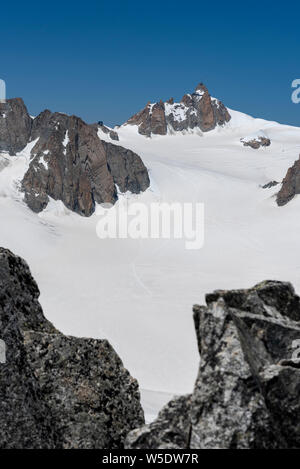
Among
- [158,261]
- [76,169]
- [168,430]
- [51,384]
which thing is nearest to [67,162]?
[76,169]

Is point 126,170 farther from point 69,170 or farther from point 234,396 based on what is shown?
point 234,396

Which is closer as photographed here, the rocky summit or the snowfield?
the snowfield

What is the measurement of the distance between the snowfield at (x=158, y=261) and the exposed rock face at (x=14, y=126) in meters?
5.15

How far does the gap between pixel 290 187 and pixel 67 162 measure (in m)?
55.0

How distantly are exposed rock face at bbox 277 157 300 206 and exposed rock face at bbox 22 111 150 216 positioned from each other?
1401 inches

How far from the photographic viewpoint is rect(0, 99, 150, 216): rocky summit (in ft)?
434

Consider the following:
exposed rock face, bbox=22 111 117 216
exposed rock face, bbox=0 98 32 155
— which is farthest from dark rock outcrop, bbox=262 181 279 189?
exposed rock face, bbox=0 98 32 155

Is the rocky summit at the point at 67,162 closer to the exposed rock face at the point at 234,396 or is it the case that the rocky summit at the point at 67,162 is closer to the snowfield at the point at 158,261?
the snowfield at the point at 158,261

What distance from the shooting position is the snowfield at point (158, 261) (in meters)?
52.5

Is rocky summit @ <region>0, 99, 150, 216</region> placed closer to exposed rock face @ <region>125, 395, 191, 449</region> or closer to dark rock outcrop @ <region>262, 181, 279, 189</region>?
dark rock outcrop @ <region>262, 181, 279, 189</region>

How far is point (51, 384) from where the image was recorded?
861 cm

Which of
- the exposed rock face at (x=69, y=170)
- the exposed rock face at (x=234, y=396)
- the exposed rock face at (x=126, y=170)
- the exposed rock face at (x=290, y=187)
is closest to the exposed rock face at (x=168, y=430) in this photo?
the exposed rock face at (x=234, y=396)

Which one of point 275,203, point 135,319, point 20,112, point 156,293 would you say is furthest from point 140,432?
point 20,112

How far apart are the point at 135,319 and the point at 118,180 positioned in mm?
89327
